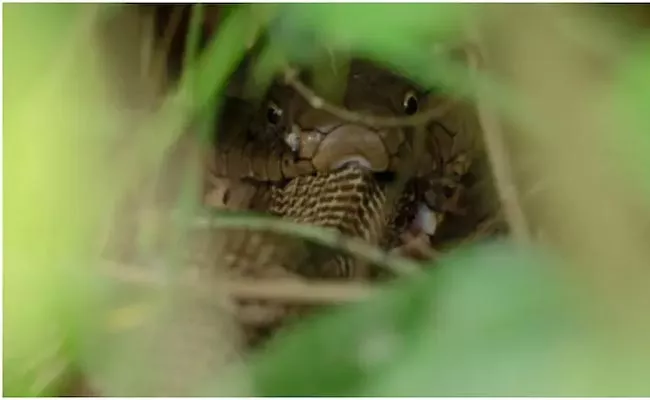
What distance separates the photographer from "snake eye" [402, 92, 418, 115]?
77 centimetres

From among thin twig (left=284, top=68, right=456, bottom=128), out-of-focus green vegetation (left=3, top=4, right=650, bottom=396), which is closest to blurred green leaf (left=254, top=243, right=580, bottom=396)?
out-of-focus green vegetation (left=3, top=4, right=650, bottom=396)

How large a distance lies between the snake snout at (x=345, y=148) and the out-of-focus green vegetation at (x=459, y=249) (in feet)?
0.20

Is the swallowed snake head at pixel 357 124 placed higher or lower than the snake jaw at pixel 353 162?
higher

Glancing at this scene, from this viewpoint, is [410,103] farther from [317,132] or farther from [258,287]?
[258,287]

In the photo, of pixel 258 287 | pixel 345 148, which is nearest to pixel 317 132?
pixel 345 148

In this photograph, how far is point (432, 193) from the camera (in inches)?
30.2

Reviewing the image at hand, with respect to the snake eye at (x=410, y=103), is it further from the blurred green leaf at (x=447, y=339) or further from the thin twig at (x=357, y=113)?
the blurred green leaf at (x=447, y=339)

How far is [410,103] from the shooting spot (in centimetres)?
77

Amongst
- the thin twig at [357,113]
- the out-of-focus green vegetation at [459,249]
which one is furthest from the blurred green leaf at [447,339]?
the thin twig at [357,113]

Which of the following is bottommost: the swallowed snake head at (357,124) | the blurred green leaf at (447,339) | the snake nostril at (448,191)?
the blurred green leaf at (447,339)

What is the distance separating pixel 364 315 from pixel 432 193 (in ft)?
0.35

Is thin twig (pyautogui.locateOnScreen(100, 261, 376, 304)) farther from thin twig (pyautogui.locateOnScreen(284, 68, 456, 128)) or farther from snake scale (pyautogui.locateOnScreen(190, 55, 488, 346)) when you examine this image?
thin twig (pyautogui.locateOnScreen(284, 68, 456, 128))

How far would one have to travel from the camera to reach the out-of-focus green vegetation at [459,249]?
74cm

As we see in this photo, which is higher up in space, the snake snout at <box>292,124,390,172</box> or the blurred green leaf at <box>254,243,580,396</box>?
the snake snout at <box>292,124,390,172</box>
